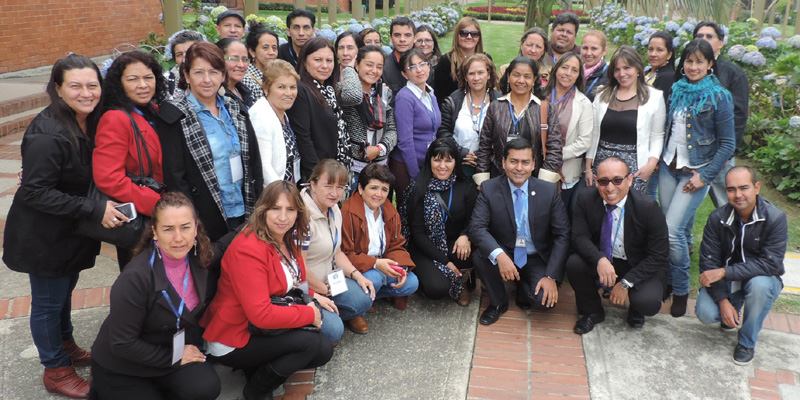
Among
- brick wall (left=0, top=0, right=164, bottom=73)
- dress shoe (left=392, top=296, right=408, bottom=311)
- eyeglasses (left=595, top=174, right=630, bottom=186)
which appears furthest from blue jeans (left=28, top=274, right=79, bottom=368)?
brick wall (left=0, top=0, right=164, bottom=73)

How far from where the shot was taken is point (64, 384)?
11.0ft

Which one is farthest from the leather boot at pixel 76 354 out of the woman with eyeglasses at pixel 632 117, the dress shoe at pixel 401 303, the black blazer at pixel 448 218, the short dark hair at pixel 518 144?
the woman with eyeglasses at pixel 632 117

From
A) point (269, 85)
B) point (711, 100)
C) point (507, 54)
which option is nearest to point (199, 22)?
point (269, 85)

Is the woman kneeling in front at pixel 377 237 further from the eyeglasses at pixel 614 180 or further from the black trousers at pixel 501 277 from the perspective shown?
the eyeglasses at pixel 614 180

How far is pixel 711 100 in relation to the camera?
4.29 m

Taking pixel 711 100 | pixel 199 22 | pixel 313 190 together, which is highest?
pixel 199 22

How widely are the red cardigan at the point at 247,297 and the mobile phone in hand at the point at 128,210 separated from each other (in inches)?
20.5

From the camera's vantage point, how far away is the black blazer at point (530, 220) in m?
4.33

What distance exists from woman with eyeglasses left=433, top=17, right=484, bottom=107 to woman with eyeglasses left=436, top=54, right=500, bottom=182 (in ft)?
1.55

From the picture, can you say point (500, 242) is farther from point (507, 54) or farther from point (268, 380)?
point (507, 54)

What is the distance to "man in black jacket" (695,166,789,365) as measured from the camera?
381 cm

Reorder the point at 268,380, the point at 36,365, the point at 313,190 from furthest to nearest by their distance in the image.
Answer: the point at 313,190, the point at 36,365, the point at 268,380

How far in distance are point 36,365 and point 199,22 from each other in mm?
4213

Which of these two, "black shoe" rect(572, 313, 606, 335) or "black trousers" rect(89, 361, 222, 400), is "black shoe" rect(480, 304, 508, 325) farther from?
"black trousers" rect(89, 361, 222, 400)
